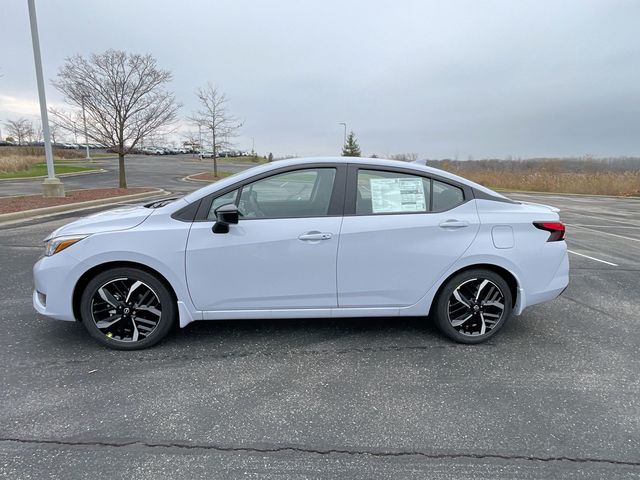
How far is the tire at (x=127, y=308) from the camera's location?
306 centimetres

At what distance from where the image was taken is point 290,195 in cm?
333

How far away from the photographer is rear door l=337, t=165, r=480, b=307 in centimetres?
318

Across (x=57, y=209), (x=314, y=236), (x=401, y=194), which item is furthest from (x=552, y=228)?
(x=57, y=209)

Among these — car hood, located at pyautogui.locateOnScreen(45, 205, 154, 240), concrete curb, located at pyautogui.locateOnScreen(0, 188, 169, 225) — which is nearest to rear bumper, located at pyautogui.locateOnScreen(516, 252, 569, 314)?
car hood, located at pyautogui.locateOnScreen(45, 205, 154, 240)

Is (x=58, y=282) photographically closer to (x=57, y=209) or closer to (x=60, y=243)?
(x=60, y=243)

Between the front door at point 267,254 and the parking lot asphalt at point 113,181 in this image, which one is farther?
the parking lot asphalt at point 113,181

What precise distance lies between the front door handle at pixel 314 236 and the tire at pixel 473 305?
1148mm

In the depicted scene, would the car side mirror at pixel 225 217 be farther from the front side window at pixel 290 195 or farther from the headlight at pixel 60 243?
the headlight at pixel 60 243

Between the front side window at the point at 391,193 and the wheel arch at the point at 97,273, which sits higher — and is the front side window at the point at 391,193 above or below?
above

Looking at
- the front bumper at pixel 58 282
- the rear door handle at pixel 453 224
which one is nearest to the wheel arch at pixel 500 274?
the rear door handle at pixel 453 224

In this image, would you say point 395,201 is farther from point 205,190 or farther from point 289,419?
point 289,419

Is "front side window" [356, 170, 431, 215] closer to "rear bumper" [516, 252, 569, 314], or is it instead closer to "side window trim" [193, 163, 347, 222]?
"side window trim" [193, 163, 347, 222]

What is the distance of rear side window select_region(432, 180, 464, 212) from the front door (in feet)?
2.89

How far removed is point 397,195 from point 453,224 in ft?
1.73
